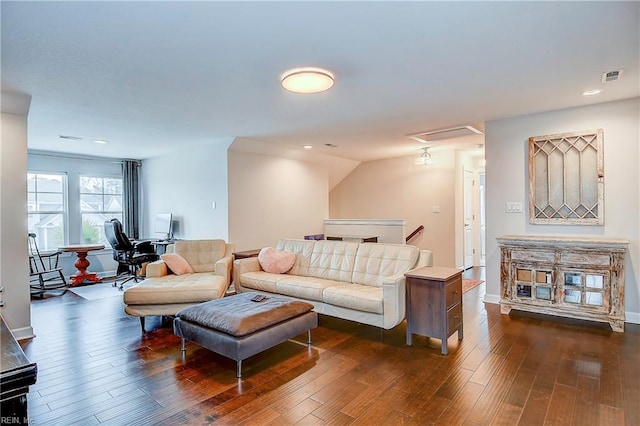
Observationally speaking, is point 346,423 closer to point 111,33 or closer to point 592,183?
point 111,33

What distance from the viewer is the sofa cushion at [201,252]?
441cm

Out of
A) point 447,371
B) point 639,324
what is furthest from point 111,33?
point 639,324

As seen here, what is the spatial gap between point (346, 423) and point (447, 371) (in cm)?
101

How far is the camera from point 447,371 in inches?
101

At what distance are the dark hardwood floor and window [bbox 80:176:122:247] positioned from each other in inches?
149

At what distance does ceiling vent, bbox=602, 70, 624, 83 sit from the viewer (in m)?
2.88

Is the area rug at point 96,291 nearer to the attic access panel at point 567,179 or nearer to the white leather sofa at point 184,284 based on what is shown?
the white leather sofa at point 184,284

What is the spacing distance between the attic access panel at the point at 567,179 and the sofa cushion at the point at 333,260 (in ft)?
7.37

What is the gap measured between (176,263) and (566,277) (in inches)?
170

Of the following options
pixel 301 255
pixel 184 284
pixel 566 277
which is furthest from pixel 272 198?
pixel 566 277

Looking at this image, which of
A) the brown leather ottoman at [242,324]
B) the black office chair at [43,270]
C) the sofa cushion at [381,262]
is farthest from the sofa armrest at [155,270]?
the black office chair at [43,270]

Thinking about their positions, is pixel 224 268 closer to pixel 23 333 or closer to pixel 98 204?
pixel 23 333

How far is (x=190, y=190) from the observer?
6.09 meters

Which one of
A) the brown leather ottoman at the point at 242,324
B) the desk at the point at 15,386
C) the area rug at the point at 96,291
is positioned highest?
the desk at the point at 15,386
